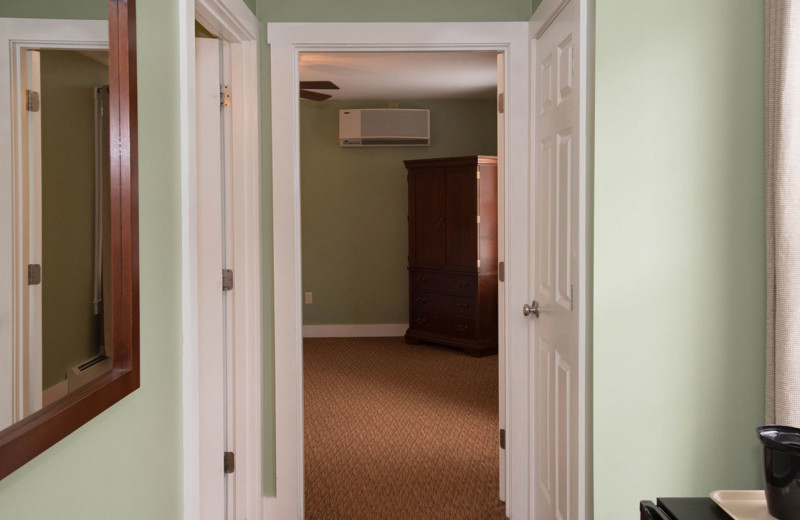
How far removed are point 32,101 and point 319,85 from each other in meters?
5.18

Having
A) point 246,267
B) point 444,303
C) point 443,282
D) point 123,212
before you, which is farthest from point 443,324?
point 123,212

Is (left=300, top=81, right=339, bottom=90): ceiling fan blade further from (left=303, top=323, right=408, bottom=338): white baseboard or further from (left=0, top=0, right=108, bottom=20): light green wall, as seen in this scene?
(left=0, top=0, right=108, bottom=20): light green wall

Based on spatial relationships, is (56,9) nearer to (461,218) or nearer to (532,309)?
(532,309)

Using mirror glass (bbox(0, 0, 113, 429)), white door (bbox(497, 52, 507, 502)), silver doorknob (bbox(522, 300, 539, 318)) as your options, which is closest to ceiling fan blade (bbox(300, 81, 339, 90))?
white door (bbox(497, 52, 507, 502))

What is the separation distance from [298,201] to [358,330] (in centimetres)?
450

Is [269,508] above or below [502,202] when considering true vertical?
below

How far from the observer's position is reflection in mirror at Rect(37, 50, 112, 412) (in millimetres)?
1082

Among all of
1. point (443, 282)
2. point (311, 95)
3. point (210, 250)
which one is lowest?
point (443, 282)

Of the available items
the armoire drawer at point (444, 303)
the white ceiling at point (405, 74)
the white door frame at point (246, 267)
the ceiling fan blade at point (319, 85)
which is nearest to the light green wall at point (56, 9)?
the white door frame at point (246, 267)

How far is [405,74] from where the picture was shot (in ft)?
18.8

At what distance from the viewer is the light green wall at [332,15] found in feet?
9.07

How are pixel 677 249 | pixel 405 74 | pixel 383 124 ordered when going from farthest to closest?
pixel 383 124 < pixel 405 74 < pixel 677 249

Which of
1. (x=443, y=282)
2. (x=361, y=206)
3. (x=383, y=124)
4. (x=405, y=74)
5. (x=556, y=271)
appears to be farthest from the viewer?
(x=361, y=206)

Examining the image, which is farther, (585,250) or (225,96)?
(225,96)
